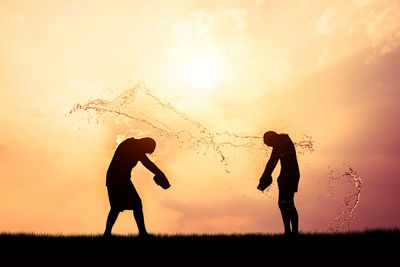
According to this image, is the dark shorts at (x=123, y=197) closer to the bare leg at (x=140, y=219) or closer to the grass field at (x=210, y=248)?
the bare leg at (x=140, y=219)

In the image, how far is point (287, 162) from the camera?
1302cm

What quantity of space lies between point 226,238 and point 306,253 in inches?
114

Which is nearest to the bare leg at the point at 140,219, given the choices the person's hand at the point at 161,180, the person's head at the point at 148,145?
the person's hand at the point at 161,180

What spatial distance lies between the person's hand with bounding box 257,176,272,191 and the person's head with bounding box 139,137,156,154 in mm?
2848

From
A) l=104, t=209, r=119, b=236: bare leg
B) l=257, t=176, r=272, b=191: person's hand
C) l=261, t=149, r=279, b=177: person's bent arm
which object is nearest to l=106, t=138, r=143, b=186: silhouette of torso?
l=104, t=209, r=119, b=236: bare leg

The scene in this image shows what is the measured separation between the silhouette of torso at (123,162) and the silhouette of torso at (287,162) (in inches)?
136

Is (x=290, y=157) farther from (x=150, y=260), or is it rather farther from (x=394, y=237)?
(x=150, y=260)

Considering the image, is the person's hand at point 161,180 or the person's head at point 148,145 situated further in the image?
the person's hand at point 161,180

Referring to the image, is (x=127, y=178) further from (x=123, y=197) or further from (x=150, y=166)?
(x=150, y=166)

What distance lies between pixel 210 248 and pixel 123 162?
3199 millimetres

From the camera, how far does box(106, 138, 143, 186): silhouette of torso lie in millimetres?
12797

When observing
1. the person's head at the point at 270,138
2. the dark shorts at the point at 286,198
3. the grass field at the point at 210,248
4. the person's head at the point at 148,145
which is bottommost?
the grass field at the point at 210,248

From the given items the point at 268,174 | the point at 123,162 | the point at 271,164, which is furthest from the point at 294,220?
the point at 123,162

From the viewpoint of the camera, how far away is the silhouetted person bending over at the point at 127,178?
12.6 meters
